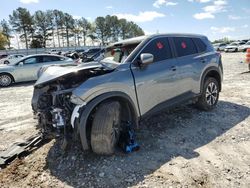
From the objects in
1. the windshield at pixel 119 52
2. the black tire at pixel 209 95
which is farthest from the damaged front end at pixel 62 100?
the black tire at pixel 209 95

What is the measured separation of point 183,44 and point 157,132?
1931 millimetres

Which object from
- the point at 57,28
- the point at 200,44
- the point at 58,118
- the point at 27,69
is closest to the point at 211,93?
the point at 200,44

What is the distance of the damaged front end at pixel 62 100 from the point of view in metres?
3.69

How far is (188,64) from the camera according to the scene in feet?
16.9

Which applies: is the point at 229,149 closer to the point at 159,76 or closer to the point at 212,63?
the point at 159,76

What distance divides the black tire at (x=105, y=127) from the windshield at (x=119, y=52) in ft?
3.53

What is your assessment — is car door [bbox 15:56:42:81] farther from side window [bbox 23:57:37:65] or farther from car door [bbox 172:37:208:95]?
car door [bbox 172:37:208:95]

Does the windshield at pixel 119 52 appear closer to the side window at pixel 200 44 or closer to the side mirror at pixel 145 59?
the side mirror at pixel 145 59

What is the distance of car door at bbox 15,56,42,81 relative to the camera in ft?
39.8

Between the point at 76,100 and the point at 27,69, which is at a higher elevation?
the point at 27,69

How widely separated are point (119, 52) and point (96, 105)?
1.65 metres

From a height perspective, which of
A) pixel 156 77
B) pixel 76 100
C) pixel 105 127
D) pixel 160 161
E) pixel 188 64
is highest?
pixel 188 64

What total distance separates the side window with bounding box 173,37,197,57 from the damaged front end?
5.99ft

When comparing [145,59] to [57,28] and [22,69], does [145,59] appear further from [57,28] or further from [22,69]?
[57,28]
